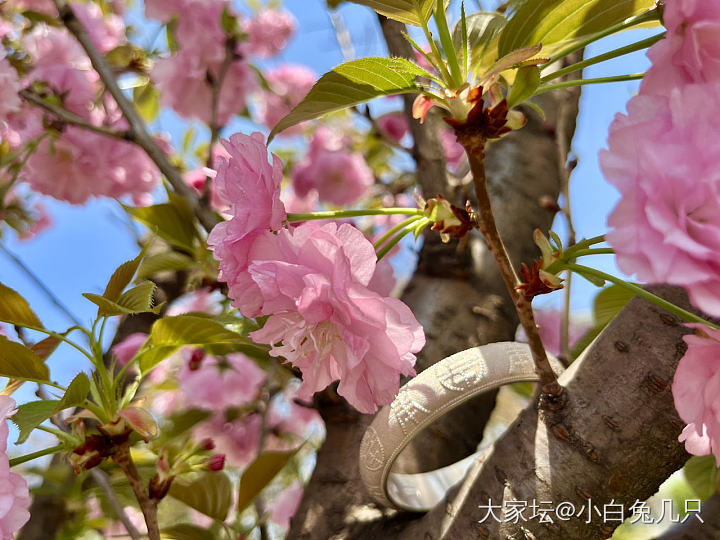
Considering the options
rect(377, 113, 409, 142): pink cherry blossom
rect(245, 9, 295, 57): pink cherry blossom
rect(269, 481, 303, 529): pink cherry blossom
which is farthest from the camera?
rect(245, 9, 295, 57): pink cherry blossom

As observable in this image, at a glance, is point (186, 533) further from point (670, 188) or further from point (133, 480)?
point (670, 188)

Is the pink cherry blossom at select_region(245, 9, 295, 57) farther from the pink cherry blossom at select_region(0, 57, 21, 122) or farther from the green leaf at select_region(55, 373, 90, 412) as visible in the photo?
the green leaf at select_region(55, 373, 90, 412)

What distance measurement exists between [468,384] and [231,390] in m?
0.91

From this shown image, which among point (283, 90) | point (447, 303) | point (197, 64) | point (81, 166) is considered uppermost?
point (283, 90)

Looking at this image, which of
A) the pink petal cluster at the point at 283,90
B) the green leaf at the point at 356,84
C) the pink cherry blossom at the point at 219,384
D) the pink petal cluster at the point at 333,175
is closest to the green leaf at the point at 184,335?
the green leaf at the point at 356,84

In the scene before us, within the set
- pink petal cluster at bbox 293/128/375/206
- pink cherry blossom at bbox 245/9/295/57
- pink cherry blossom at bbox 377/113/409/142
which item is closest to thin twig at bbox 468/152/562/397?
pink petal cluster at bbox 293/128/375/206

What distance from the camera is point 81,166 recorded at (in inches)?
45.3

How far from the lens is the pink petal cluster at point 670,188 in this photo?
0.91ft

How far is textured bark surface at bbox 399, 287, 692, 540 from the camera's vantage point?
470 millimetres

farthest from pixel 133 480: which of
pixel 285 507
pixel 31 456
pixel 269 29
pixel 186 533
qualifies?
pixel 269 29

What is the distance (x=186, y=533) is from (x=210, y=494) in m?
0.05

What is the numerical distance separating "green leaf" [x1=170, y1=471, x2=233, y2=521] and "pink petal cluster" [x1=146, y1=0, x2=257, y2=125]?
80cm

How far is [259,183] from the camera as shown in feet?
1.39

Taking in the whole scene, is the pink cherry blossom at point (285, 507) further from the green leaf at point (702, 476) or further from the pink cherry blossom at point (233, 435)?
the green leaf at point (702, 476)
